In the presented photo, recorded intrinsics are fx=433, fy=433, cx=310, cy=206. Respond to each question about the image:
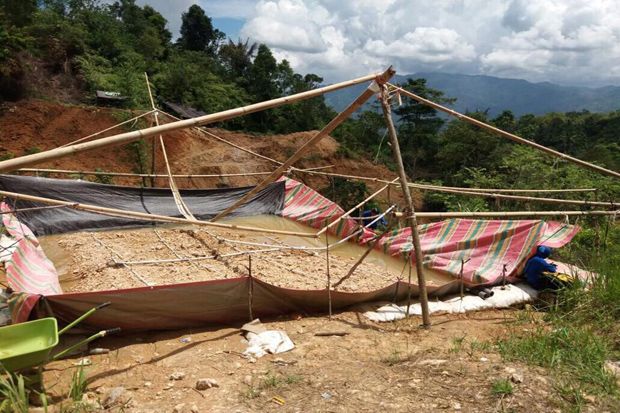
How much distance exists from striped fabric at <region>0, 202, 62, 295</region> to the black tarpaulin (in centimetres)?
95

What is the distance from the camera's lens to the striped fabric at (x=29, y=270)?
12.1 feet

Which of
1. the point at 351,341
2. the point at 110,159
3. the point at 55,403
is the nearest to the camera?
the point at 55,403

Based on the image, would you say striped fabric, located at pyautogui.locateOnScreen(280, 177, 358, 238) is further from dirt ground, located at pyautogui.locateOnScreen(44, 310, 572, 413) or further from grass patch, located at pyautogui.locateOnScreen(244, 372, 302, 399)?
grass patch, located at pyautogui.locateOnScreen(244, 372, 302, 399)

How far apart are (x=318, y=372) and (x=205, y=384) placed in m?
0.75

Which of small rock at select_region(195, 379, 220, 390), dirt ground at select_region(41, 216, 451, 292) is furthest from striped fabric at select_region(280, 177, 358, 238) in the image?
small rock at select_region(195, 379, 220, 390)

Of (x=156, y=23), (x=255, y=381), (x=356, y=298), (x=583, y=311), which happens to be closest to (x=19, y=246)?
(x=255, y=381)

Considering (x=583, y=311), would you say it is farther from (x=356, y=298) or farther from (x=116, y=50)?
(x=116, y=50)

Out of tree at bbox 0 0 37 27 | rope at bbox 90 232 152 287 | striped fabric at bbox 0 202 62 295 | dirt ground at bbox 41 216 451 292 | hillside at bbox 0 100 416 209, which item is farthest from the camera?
tree at bbox 0 0 37 27

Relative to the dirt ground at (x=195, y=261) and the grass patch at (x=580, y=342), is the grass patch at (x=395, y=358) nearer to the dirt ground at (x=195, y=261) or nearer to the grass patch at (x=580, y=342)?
the grass patch at (x=580, y=342)

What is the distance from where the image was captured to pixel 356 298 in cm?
421

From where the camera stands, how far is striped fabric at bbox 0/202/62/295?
12.1 ft

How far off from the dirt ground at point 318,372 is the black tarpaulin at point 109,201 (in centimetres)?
340

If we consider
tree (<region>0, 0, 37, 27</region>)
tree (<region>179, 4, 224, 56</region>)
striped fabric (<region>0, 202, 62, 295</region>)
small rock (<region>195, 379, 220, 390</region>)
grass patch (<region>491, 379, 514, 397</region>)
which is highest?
tree (<region>179, 4, 224, 56</region>)

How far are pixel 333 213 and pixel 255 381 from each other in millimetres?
4599
